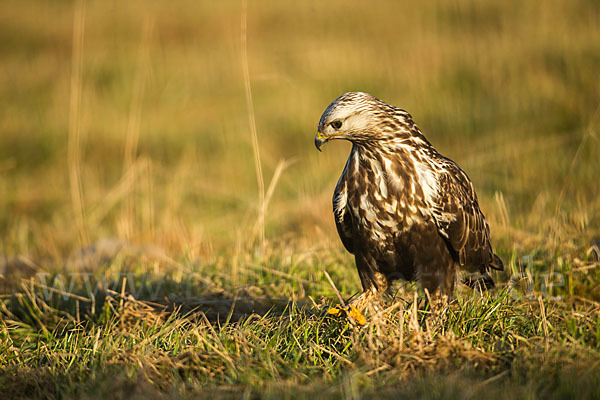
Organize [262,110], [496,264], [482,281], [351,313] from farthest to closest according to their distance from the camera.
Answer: [262,110]
[496,264]
[482,281]
[351,313]

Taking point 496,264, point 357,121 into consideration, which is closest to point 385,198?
point 357,121

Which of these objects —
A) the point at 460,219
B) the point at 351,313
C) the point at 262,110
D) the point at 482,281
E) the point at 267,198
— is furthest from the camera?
the point at 262,110

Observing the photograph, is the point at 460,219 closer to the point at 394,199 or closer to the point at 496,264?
the point at 394,199

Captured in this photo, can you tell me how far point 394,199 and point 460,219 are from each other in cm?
46

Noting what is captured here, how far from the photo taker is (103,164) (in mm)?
10922

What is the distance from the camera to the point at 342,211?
3666 millimetres

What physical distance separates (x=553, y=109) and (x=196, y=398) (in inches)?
311

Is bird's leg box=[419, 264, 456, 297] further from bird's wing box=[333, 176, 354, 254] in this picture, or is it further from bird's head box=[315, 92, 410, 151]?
bird's head box=[315, 92, 410, 151]

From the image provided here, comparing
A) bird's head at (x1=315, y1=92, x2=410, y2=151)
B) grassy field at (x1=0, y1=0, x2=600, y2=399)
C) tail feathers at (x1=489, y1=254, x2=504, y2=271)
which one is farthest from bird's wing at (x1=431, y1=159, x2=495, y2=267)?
bird's head at (x1=315, y1=92, x2=410, y2=151)

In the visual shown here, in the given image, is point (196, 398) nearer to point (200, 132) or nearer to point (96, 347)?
point (96, 347)

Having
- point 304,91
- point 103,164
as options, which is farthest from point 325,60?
point 103,164

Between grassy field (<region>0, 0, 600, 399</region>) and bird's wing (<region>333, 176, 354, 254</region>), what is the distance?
0.46m

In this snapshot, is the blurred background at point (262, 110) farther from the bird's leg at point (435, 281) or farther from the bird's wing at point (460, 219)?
the bird's leg at point (435, 281)

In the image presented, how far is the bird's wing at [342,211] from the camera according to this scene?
3.62 meters
